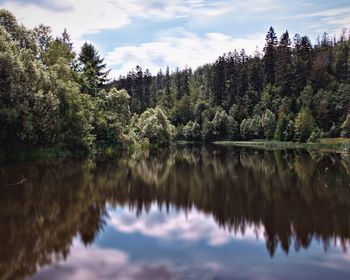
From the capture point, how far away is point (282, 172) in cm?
2953

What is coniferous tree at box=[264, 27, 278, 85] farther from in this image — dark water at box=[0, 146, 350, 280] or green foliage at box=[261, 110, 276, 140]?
dark water at box=[0, 146, 350, 280]

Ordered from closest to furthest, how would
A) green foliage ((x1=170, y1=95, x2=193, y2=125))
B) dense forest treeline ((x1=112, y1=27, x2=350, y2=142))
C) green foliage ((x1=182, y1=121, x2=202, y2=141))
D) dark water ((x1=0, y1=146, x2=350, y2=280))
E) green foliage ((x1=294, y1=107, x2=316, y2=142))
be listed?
1. dark water ((x1=0, y1=146, x2=350, y2=280))
2. green foliage ((x1=294, y1=107, x2=316, y2=142))
3. dense forest treeline ((x1=112, y1=27, x2=350, y2=142))
4. green foliage ((x1=182, y1=121, x2=202, y2=141))
5. green foliage ((x1=170, y1=95, x2=193, y2=125))

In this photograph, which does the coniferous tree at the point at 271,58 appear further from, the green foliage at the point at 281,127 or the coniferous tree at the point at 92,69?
the coniferous tree at the point at 92,69

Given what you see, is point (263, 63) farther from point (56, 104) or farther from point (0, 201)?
point (0, 201)

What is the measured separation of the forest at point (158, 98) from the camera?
35.8m

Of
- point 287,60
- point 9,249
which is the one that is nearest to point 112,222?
point 9,249

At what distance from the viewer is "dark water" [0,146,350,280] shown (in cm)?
962

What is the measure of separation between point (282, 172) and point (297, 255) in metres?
19.5

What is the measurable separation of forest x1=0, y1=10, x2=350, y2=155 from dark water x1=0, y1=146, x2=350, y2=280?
13142 mm

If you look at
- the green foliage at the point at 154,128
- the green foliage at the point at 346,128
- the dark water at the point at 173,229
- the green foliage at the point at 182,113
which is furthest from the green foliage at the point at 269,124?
the dark water at the point at 173,229

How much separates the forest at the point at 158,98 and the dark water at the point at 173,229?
13142mm

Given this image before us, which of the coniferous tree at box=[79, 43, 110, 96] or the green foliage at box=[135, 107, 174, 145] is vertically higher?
the coniferous tree at box=[79, 43, 110, 96]

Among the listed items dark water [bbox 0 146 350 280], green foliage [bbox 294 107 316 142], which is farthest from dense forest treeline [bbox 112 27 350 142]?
dark water [bbox 0 146 350 280]

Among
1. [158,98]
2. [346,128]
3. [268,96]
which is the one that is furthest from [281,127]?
[158,98]
